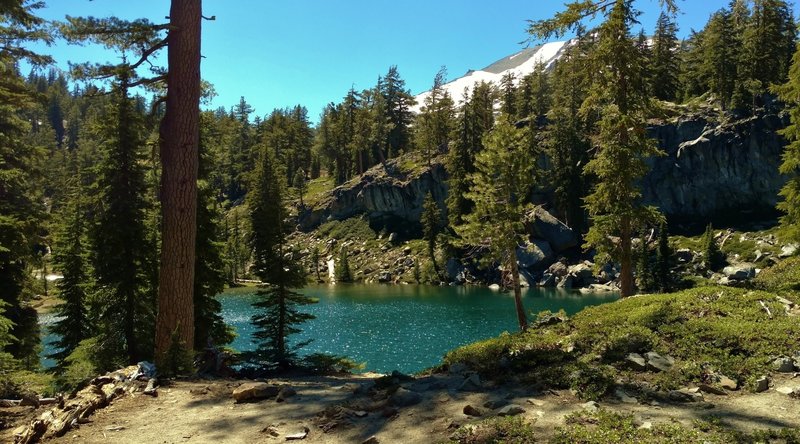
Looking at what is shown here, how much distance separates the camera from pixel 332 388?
27.5ft

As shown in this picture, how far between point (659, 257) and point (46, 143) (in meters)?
135

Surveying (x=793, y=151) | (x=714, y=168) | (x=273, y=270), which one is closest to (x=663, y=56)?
(x=714, y=168)

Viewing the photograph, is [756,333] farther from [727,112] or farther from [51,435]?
[727,112]

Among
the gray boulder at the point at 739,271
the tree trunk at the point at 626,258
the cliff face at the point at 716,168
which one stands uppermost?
the cliff face at the point at 716,168

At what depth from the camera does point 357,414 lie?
6.46 m

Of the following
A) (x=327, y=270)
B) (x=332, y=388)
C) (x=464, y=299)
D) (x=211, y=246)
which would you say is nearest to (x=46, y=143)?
(x=327, y=270)

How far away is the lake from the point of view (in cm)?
3111

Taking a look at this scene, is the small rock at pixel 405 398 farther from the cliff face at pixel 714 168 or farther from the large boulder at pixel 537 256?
the cliff face at pixel 714 168

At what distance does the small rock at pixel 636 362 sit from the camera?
767 cm

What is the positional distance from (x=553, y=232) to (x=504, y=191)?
Answer: 176 ft

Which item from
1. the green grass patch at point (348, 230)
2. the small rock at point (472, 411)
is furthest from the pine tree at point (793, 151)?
the green grass patch at point (348, 230)

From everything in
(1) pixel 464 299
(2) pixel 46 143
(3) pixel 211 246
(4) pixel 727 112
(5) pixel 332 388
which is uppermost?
(2) pixel 46 143

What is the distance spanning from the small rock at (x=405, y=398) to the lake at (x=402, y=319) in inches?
757

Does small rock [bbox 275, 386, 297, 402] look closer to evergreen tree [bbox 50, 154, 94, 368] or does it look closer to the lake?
the lake
